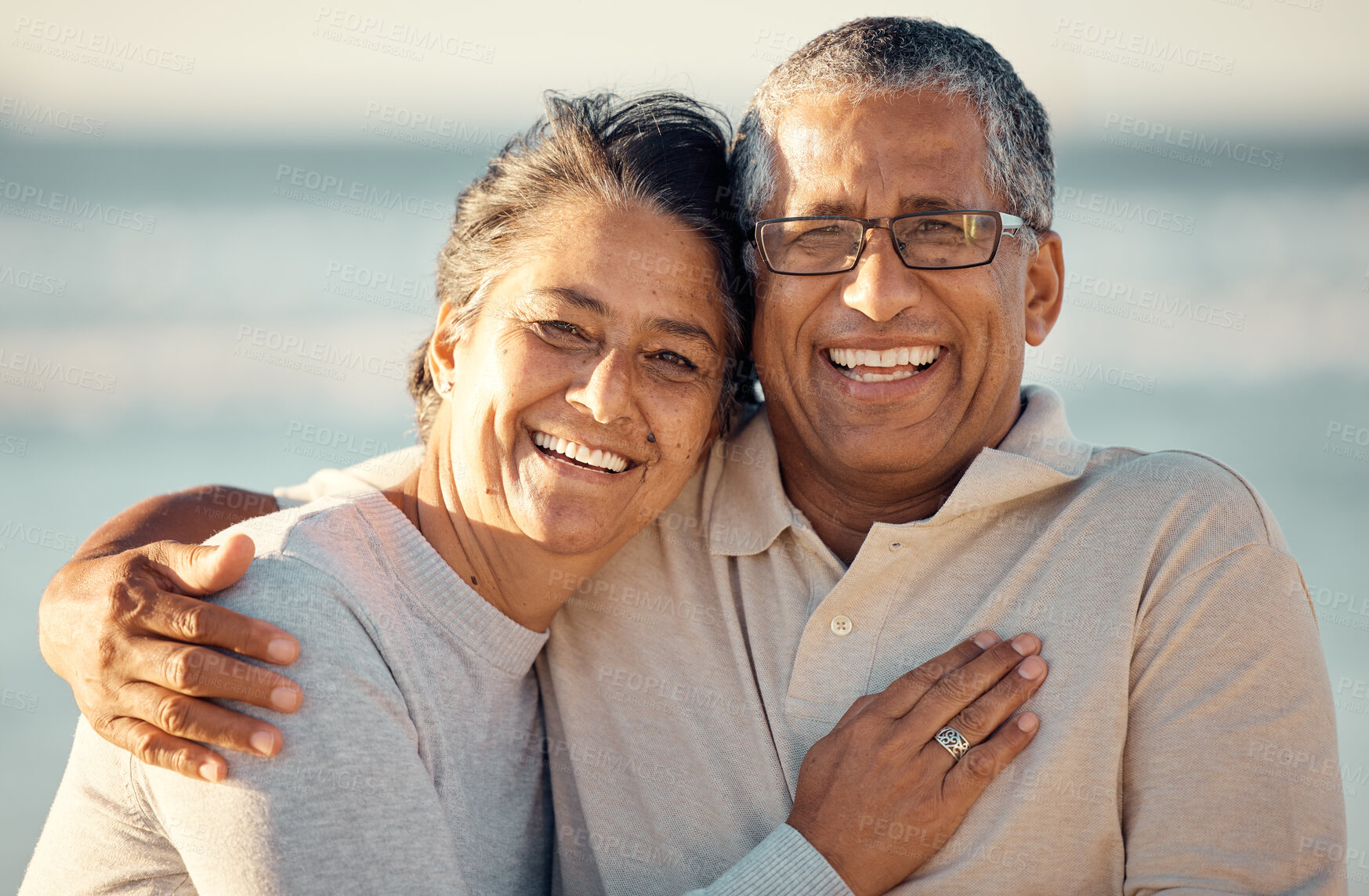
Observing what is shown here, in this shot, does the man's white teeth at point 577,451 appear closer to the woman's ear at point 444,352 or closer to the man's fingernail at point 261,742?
the woman's ear at point 444,352

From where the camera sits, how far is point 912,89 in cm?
232

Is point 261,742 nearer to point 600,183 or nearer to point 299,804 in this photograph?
point 299,804

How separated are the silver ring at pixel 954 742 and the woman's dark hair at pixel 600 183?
0.89m

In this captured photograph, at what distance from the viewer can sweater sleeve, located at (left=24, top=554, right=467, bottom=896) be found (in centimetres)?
175

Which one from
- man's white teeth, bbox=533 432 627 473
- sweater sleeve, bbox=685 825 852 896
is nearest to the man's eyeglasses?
man's white teeth, bbox=533 432 627 473

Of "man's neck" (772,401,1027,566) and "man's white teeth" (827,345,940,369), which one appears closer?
"man's white teeth" (827,345,940,369)

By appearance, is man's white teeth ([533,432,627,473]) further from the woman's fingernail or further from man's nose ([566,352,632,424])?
the woman's fingernail

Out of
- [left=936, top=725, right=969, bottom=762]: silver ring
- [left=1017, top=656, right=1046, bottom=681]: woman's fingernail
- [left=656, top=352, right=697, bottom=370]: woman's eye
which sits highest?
[left=656, top=352, right=697, bottom=370]: woman's eye

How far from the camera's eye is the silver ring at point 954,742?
2.04 meters

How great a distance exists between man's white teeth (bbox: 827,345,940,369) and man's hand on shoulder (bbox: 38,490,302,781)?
4.01 feet

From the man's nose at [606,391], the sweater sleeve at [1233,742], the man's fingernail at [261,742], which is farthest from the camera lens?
the man's nose at [606,391]

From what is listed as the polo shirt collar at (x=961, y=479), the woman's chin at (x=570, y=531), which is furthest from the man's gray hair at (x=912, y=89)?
the woman's chin at (x=570, y=531)

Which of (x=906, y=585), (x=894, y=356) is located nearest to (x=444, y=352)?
(x=894, y=356)

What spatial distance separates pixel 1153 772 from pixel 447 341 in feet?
5.31
